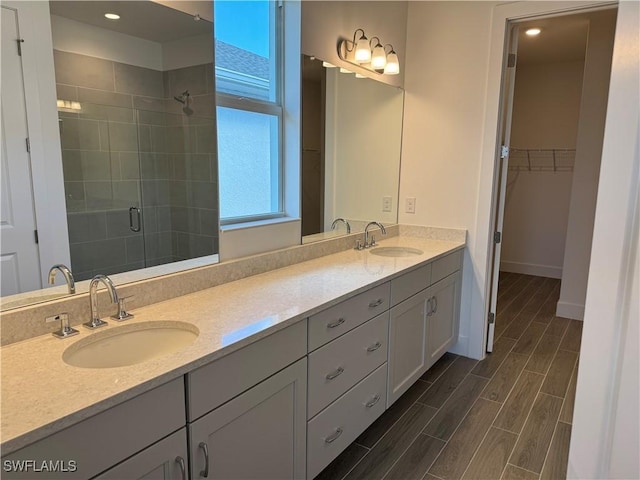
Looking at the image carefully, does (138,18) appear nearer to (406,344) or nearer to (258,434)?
(258,434)

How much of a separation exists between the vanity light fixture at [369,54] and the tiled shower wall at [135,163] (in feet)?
3.42

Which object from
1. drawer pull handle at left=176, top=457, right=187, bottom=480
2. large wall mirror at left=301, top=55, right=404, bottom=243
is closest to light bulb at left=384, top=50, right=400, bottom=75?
large wall mirror at left=301, top=55, right=404, bottom=243

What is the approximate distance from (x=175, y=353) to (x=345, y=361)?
0.84m

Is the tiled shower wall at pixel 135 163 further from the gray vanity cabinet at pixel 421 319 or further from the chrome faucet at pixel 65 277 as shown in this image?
the gray vanity cabinet at pixel 421 319

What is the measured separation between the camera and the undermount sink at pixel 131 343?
1.28 m

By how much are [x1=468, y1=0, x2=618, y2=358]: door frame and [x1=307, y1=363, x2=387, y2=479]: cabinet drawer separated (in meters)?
1.22

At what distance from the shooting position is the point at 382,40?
9.25 feet

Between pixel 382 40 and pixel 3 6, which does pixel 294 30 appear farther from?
pixel 3 6

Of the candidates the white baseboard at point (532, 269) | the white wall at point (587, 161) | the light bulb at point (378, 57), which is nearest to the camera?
the light bulb at point (378, 57)

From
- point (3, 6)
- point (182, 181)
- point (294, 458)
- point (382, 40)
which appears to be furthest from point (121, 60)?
point (382, 40)

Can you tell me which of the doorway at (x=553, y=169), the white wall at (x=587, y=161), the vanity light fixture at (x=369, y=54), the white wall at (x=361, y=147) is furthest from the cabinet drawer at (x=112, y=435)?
the white wall at (x=587, y=161)

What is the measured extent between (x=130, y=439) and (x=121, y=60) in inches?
52.4

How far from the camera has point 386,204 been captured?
10.5ft
